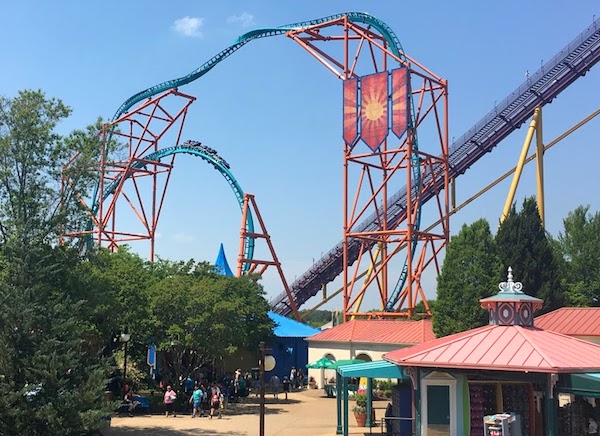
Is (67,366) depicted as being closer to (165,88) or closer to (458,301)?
(458,301)

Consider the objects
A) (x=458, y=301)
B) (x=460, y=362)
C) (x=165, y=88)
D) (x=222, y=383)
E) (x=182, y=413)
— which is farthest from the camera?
(x=165, y=88)

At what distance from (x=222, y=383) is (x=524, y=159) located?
16979 millimetres

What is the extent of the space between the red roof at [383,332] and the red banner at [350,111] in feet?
26.5

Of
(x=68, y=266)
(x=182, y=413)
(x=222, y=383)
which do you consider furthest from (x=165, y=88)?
(x=68, y=266)

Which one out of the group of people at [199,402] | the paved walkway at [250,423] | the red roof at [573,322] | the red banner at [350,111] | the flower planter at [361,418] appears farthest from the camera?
the red banner at [350,111]

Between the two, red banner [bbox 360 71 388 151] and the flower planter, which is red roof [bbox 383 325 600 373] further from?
red banner [bbox 360 71 388 151]

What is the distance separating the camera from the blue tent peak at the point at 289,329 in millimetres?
34719

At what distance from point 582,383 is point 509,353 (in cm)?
187

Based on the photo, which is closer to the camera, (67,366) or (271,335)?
(67,366)

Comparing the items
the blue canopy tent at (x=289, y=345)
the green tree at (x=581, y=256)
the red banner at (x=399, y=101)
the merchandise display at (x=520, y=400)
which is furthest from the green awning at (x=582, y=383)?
the green tree at (x=581, y=256)

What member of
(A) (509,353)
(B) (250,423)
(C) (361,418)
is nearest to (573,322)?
(C) (361,418)

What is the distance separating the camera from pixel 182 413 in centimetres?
2333

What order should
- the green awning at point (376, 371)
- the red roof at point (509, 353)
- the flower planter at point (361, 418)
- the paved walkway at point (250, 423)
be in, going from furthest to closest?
the flower planter at point (361, 418), the paved walkway at point (250, 423), the green awning at point (376, 371), the red roof at point (509, 353)

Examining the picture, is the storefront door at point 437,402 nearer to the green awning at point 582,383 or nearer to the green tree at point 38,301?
the green awning at point 582,383
